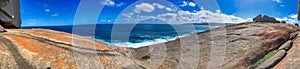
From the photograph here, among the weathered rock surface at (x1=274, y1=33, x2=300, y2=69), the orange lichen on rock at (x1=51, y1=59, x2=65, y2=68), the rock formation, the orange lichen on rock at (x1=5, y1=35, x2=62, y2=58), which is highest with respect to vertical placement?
the rock formation

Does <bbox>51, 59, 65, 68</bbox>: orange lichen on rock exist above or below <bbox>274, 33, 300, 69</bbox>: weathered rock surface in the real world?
above

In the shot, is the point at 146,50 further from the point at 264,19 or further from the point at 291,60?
the point at 264,19

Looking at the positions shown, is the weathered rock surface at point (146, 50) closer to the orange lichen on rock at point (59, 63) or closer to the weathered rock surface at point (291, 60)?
the orange lichen on rock at point (59, 63)

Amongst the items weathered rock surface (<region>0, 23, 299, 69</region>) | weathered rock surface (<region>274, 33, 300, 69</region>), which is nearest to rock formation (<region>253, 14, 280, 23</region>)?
weathered rock surface (<region>0, 23, 299, 69</region>)

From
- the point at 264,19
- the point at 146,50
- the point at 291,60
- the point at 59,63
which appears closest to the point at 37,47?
the point at 59,63

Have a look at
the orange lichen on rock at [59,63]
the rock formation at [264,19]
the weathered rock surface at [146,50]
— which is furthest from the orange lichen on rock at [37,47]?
the rock formation at [264,19]

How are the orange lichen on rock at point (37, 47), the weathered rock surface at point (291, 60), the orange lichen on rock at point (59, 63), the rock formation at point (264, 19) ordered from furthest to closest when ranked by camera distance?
the rock formation at point (264, 19) → the weathered rock surface at point (291, 60) → the orange lichen on rock at point (37, 47) → the orange lichen on rock at point (59, 63)

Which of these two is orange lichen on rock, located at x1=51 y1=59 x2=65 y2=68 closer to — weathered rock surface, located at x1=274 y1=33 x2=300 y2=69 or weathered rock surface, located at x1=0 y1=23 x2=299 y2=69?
weathered rock surface, located at x1=0 y1=23 x2=299 y2=69
